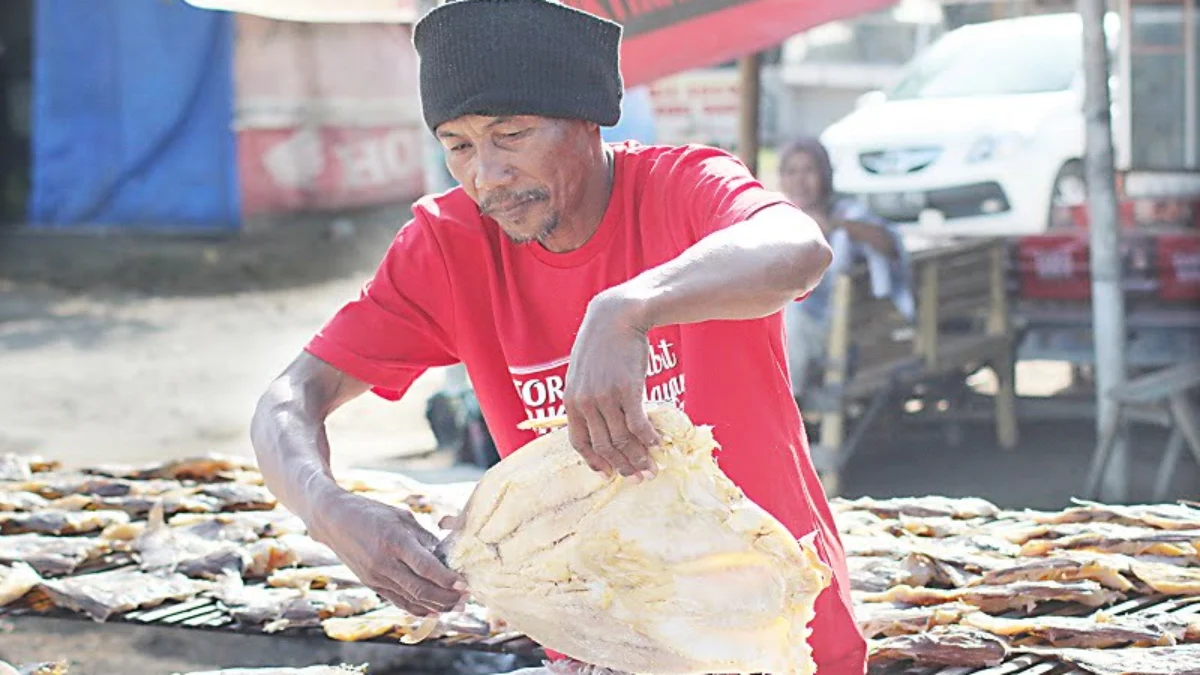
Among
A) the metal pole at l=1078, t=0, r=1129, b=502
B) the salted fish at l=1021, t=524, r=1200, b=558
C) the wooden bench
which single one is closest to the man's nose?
the salted fish at l=1021, t=524, r=1200, b=558

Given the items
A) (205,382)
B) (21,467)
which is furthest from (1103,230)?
(205,382)

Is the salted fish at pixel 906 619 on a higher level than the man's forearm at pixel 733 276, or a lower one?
lower

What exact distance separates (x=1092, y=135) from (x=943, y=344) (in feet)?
6.18

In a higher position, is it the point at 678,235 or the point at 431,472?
the point at 678,235

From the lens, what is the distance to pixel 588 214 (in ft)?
7.27

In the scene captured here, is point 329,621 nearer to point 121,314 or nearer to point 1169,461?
point 1169,461

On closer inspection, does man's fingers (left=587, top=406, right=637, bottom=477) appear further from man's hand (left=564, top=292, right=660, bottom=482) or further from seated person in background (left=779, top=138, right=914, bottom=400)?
seated person in background (left=779, top=138, right=914, bottom=400)

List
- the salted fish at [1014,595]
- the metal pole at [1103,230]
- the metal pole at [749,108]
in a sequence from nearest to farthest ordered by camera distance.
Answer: the salted fish at [1014,595] < the metal pole at [1103,230] < the metal pole at [749,108]

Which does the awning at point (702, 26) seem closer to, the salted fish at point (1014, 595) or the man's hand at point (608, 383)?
the salted fish at point (1014, 595)

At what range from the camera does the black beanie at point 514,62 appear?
2043mm

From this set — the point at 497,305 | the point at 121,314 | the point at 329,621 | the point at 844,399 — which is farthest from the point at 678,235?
the point at 121,314

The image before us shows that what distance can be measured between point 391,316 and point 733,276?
822 millimetres

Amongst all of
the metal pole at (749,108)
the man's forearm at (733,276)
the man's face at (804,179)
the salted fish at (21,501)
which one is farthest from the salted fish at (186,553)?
the metal pole at (749,108)

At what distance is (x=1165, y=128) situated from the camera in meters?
8.83
